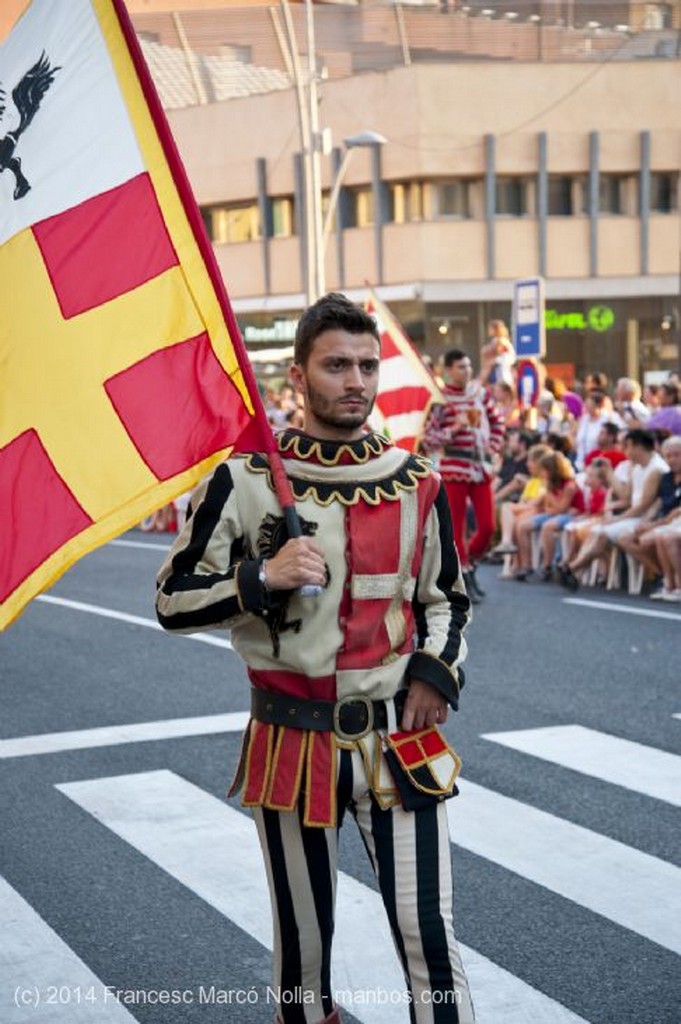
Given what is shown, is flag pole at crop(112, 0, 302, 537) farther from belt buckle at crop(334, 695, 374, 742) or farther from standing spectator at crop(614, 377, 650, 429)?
standing spectator at crop(614, 377, 650, 429)

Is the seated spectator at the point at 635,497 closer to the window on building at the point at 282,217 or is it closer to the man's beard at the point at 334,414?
the man's beard at the point at 334,414

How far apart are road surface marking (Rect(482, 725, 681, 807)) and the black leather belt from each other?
3.31 meters

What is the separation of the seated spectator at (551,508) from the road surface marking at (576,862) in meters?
7.83

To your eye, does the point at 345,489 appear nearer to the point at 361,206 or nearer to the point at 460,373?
the point at 460,373

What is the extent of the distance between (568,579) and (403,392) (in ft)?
7.39

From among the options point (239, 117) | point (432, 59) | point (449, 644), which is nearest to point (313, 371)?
point (449, 644)

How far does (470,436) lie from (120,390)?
904 centimetres

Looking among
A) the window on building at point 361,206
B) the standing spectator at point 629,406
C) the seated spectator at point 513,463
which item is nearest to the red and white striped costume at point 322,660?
the seated spectator at point 513,463

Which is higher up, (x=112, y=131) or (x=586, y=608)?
(x=112, y=131)

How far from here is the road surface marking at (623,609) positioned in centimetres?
1176

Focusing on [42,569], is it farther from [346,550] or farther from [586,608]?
[586,608]

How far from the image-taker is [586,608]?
40.1ft

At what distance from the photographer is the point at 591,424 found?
16.6 m

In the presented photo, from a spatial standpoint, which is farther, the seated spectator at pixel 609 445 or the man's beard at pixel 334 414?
the seated spectator at pixel 609 445
